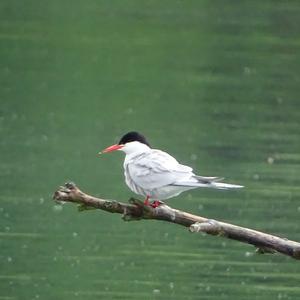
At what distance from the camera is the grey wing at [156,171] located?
7.88m

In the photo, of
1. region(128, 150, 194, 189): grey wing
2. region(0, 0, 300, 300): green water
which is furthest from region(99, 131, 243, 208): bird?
region(0, 0, 300, 300): green water

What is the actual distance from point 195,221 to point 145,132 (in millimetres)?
8731

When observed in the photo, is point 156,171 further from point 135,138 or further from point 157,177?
point 135,138

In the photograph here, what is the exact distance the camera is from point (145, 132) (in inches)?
637

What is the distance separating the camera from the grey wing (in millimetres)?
7876

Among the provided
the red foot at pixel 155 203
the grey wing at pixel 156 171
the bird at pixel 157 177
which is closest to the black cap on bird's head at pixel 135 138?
the bird at pixel 157 177

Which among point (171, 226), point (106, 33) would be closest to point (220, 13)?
point (106, 33)

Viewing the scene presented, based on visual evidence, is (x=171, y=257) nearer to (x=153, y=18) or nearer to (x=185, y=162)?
(x=185, y=162)

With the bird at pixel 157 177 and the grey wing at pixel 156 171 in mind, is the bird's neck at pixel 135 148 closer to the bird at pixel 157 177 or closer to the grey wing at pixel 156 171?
the bird at pixel 157 177

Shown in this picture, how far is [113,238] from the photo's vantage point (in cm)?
1187

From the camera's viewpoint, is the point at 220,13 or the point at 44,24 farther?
the point at 220,13

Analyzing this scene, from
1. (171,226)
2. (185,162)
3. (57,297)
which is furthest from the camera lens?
(185,162)

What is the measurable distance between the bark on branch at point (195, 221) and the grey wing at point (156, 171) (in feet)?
0.98

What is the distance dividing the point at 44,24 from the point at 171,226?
11.7 meters
